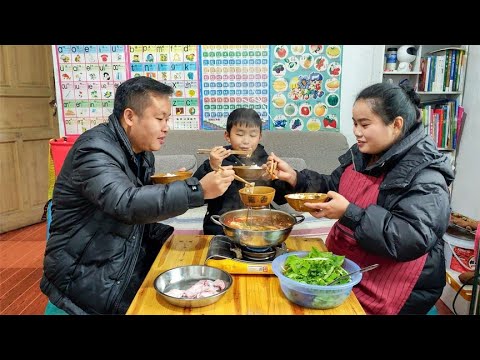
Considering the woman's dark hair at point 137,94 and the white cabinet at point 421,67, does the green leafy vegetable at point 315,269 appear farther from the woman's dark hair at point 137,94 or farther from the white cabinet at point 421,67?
the white cabinet at point 421,67

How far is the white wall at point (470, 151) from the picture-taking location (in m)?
3.20


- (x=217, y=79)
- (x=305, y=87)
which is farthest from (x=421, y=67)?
(x=217, y=79)

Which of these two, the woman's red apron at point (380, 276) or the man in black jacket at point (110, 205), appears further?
the woman's red apron at point (380, 276)

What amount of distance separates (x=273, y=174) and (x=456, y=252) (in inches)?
64.8

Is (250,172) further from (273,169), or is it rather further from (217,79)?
(217,79)

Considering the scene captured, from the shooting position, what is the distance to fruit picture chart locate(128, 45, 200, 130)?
149 inches

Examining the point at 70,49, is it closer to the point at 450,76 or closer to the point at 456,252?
the point at 450,76

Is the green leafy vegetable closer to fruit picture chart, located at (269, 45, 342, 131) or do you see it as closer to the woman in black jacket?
the woman in black jacket

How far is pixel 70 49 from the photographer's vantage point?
3.83 metres

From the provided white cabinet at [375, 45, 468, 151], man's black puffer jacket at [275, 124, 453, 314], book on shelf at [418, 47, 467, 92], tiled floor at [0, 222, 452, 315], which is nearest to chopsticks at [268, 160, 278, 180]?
man's black puffer jacket at [275, 124, 453, 314]

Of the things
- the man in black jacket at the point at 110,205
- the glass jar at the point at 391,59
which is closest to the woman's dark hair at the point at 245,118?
the man in black jacket at the point at 110,205

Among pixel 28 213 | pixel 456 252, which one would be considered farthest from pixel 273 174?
pixel 28 213

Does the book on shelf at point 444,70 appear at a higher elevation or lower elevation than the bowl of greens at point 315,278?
higher

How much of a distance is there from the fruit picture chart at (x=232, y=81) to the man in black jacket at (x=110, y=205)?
2.24 m
